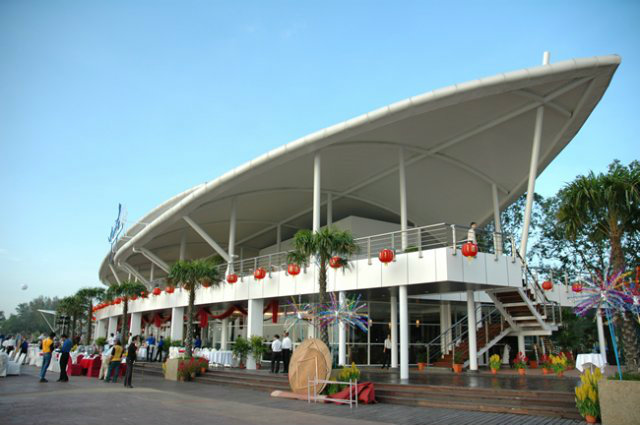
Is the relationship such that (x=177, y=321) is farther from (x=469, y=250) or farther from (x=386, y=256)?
(x=469, y=250)

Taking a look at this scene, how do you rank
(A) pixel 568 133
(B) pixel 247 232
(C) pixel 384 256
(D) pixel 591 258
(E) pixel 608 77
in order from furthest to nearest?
(D) pixel 591 258 < (B) pixel 247 232 < (A) pixel 568 133 < (E) pixel 608 77 < (C) pixel 384 256

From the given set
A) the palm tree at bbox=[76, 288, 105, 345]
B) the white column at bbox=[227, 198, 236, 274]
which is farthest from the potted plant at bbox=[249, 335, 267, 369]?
the palm tree at bbox=[76, 288, 105, 345]

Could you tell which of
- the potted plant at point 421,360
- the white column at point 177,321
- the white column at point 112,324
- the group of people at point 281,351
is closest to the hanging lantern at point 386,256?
the group of people at point 281,351

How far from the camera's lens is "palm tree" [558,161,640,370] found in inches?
454

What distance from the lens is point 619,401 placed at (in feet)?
28.8

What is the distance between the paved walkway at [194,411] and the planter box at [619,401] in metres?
0.92

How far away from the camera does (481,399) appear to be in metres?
12.1

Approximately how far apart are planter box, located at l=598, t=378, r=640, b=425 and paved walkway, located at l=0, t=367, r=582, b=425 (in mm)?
921

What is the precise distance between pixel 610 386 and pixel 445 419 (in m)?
3.26

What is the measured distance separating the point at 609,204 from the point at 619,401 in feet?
16.5

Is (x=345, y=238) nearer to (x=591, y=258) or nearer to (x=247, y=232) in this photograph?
(x=247, y=232)

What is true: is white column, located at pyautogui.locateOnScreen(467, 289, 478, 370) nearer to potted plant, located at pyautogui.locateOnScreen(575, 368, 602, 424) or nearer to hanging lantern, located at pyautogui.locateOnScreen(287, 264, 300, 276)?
hanging lantern, located at pyautogui.locateOnScreen(287, 264, 300, 276)

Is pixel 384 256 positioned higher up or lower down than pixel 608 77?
lower down

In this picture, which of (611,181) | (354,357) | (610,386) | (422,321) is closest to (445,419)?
(610,386)
